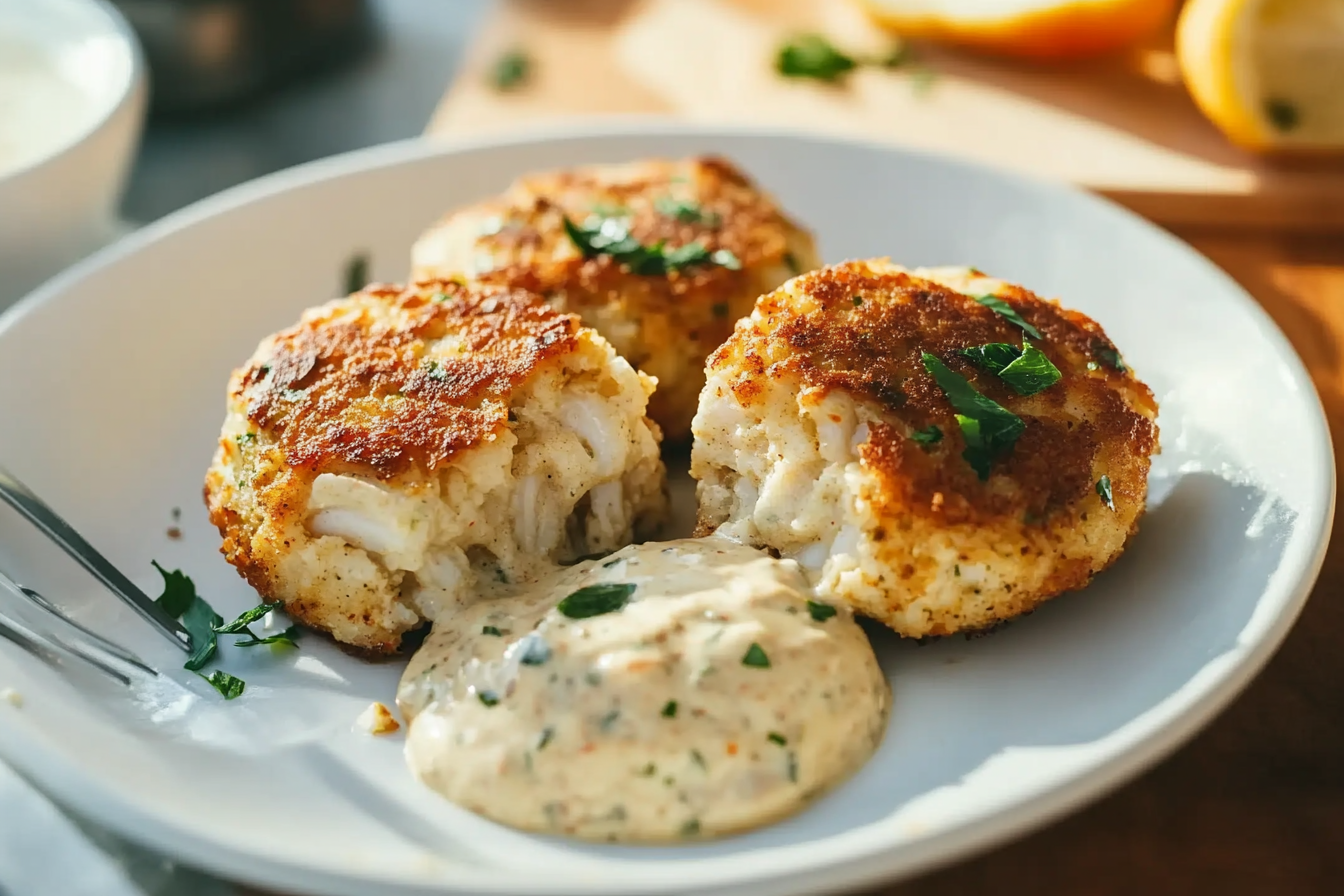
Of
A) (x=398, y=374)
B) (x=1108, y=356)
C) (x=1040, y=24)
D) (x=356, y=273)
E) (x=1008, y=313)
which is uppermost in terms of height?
(x=398, y=374)

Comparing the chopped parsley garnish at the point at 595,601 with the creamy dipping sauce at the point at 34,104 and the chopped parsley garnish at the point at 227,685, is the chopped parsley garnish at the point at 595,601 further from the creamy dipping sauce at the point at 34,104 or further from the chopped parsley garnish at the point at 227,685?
the creamy dipping sauce at the point at 34,104

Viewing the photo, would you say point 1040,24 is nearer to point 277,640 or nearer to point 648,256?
point 648,256

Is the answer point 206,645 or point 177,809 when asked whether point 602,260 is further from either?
point 177,809

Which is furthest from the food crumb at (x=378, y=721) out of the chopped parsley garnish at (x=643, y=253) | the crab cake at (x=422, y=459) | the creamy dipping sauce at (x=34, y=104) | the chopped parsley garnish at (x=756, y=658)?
the creamy dipping sauce at (x=34, y=104)

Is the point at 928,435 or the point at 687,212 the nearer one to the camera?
the point at 928,435

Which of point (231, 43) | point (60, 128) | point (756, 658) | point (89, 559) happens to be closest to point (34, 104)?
point (60, 128)

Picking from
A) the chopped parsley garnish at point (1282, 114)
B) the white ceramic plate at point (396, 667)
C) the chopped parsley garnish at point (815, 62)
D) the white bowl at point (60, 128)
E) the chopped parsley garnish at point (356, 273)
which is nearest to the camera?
the white ceramic plate at point (396, 667)
